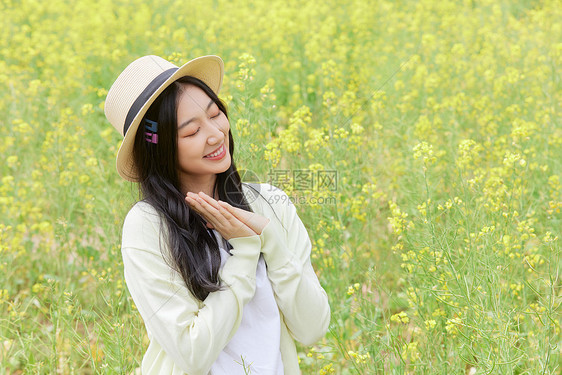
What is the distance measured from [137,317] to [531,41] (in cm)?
400

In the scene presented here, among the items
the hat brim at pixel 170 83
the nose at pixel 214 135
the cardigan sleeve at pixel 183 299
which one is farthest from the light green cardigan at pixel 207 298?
the nose at pixel 214 135

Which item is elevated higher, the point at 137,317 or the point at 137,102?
the point at 137,102

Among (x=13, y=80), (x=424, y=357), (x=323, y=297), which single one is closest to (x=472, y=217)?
(x=424, y=357)

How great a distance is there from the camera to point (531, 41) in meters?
4.75

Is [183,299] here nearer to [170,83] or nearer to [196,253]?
[196,253]

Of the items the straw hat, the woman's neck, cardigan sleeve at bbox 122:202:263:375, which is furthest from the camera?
the woman's neck

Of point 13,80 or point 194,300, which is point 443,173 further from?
point 13,80

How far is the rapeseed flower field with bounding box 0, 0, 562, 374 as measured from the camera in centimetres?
188

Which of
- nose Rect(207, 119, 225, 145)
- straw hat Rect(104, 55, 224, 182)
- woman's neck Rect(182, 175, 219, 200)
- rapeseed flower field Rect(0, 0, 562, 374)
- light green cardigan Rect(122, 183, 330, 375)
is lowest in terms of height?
rapeseed flower field Rect(0, 0, 562, 374)

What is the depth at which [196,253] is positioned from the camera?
147 centimetres

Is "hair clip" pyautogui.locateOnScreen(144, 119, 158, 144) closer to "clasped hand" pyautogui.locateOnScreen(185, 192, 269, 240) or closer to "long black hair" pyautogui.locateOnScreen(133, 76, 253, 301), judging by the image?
"long black hair" pyautogui.locateOnScreen(133, 76, 253, 301)

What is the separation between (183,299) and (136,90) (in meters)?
0.53

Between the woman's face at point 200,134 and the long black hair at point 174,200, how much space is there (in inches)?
0.7

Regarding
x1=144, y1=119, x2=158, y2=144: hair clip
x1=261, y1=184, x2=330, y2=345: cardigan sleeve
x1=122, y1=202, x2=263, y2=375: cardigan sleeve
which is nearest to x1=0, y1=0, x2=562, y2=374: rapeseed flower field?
x1=261, y1=184, x2=330, y2=345: cardigan sleeve
